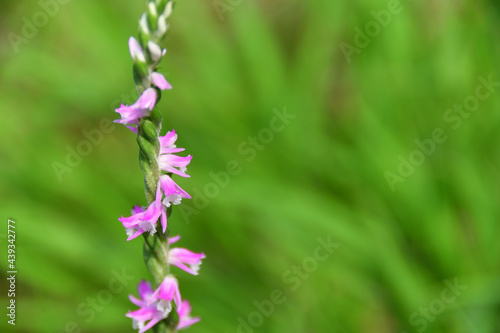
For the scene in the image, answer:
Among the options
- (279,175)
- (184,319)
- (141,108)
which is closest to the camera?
(141,108)

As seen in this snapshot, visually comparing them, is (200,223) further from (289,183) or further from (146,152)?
→ (146,152)

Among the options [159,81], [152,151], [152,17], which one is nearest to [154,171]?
[152,151]

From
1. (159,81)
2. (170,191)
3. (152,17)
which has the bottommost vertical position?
(170,191)

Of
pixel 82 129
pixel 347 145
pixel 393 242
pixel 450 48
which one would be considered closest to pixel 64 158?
pixel 82 129

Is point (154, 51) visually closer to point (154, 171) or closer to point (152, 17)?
point (152, 17)

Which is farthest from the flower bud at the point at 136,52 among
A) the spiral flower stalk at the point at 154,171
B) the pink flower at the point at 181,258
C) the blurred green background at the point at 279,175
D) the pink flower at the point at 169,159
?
the blurred green background at the point at 279,175
